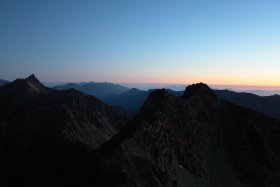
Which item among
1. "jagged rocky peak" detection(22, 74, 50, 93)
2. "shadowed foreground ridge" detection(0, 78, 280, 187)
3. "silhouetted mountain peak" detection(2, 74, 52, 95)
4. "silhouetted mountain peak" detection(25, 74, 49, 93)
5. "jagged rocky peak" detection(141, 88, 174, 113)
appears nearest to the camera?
"shadowed foreground ridge" detection(0, 78, 280, 187)

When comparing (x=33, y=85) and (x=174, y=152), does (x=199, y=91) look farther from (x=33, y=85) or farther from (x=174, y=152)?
(x=33, y=85)

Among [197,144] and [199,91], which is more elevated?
[199,91]

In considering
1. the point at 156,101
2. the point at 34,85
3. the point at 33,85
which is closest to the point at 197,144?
the point at 156,101

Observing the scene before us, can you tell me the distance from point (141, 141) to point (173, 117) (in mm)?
13201

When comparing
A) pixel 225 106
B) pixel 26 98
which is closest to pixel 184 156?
pixel 225 106

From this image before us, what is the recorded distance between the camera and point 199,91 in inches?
3231

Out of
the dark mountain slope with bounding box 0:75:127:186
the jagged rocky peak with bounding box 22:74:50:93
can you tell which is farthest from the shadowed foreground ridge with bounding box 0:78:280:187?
the jagged rocky peak with bounding box 22:74:50:93

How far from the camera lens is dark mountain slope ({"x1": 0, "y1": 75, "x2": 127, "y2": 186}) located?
10031 centimetres

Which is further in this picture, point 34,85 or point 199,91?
point 34,85

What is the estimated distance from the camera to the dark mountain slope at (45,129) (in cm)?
10031

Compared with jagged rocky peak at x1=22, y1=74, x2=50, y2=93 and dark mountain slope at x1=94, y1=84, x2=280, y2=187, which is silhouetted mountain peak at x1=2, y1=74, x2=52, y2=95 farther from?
dark mountain slope at x1=94, y1=84, x2=280, y2=187

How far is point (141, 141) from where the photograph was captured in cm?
5853

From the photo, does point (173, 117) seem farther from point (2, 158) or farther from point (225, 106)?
point (2, 158)

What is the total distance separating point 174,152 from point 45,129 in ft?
239
